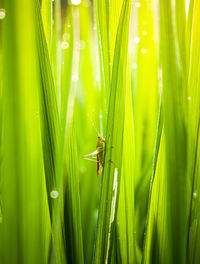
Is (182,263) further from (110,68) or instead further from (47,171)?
(110,68)

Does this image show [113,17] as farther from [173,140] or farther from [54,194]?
[54,194]

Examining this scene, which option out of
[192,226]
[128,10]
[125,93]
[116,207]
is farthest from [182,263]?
[128,10]

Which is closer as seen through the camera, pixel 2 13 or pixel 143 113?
pixel 2 13

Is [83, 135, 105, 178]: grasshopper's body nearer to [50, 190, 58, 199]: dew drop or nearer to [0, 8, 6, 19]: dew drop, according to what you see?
[50, 190, 58, 199]: dew drop

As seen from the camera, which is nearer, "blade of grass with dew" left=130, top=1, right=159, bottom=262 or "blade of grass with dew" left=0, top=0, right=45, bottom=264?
"blade of grass with dew" left=0, top=0, right=45, bottom=264

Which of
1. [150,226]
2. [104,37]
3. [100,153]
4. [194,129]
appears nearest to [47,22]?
[104,37]

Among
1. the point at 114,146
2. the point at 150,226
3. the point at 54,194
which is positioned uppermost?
the point at 114,146

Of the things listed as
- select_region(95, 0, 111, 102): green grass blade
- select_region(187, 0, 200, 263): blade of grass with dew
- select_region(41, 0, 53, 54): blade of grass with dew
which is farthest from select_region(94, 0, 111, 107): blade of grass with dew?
select_region(187, 0, 200, 263): blade of grass with dew
